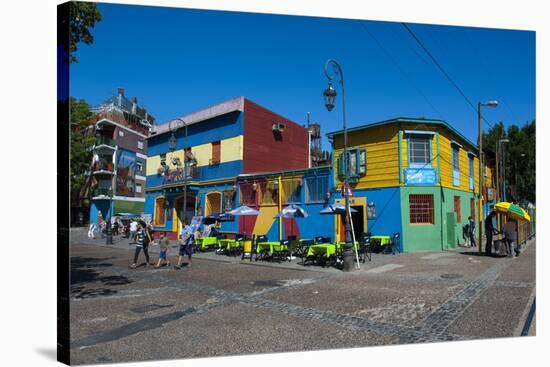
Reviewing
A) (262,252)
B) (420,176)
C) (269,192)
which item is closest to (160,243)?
(262,252)

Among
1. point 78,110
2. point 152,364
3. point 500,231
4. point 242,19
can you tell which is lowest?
point 152,364

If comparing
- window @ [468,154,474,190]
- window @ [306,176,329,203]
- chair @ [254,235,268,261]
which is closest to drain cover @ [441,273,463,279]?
chair @ [254,235,268,261]

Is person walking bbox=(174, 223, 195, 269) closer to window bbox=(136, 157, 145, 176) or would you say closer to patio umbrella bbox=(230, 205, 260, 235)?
patio umbrella bbox=(230, 205, 260, 235)

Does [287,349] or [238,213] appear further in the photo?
[238,213]

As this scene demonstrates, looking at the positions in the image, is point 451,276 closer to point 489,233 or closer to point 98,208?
point 489,233

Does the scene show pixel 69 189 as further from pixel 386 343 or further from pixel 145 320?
pixel 386 343

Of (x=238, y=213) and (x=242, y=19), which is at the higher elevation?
(x=242, y=19)

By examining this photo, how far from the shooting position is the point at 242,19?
6.50m

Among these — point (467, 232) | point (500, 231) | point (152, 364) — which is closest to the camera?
point (152, 364)

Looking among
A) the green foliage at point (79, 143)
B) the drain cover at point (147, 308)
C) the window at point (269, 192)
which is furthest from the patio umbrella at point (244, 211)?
the green foliage at point (79, 143)

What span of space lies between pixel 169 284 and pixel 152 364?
4.36 m
